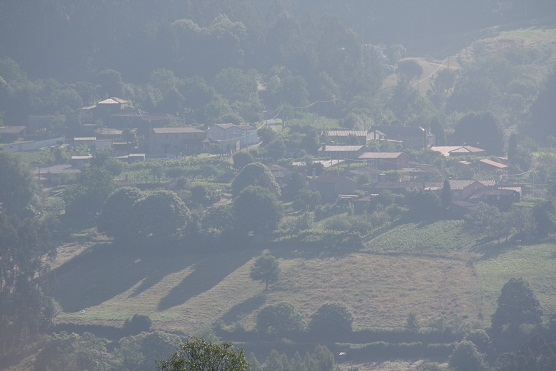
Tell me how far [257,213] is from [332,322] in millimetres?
8838

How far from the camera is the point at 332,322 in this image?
4294 centimetres

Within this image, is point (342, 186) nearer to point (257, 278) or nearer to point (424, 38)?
point (257, 278)

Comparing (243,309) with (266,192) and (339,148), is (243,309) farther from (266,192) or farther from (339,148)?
(339,148)

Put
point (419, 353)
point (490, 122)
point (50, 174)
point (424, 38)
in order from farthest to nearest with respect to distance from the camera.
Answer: point (424, 38) → point (490, 122) → point (50, 174) → point (419, 353)

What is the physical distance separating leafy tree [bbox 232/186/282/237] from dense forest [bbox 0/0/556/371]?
80mm

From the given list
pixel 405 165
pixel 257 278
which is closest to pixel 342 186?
pixel 405 165

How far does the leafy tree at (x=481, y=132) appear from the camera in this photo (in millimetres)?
65750

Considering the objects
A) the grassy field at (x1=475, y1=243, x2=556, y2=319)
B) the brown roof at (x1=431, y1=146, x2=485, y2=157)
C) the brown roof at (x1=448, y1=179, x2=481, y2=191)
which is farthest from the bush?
the brown roof at (x1=431, y1=146, x2=485, y2=157)

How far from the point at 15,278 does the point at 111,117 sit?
23435 mm

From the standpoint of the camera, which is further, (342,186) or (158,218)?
(342,186)

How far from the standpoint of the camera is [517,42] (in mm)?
85375

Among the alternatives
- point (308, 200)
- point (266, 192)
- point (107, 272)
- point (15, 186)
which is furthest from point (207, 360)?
point (15, 186)

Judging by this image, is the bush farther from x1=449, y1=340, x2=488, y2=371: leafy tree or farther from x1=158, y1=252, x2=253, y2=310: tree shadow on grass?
x1=449, y1=340, x2=488, y2=371: leafy tree

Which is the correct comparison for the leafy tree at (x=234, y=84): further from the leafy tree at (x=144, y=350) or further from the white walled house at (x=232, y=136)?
the leafy tree at (x=144, y=350)
